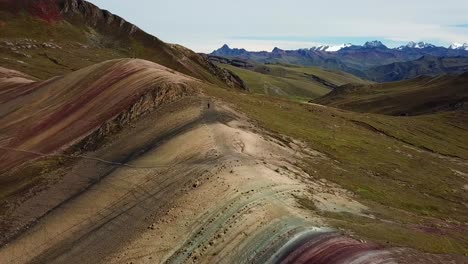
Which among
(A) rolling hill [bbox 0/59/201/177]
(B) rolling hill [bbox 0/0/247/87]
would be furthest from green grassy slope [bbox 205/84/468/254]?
(B) rolling hill [bbox 0/0/247/87]

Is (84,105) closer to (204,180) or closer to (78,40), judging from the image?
(204,180)

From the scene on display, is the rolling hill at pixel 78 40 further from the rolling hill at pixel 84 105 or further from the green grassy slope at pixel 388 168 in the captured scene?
the green grassy slope at pixel 388 168

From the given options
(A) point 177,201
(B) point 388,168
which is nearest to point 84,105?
(A) point 177,201

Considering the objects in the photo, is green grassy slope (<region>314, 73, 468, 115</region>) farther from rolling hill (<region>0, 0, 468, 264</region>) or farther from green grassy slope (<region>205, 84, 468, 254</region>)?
rolling hill (<region>0, 0, 468, 264</region>)

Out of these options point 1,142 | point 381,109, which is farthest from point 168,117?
point 381,109

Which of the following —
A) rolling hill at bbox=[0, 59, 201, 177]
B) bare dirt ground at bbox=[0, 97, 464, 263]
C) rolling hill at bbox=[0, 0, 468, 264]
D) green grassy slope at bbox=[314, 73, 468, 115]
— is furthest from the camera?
green grassy slope at bbox=[314, 73, 468, 115]
